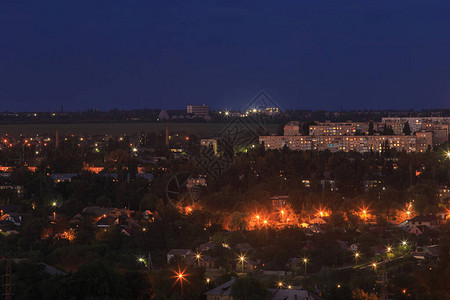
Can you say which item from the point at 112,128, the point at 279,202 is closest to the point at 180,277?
the point at 279,202

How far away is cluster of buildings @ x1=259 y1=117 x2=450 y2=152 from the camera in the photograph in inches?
1299

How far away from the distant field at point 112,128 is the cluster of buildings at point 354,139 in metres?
5.25

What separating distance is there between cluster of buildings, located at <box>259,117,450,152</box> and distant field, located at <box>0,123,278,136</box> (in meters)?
5.25

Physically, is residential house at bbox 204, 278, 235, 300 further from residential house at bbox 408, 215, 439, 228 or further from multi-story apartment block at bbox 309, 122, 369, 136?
multi-story apartment block at bbox 309, 122, 369, 136

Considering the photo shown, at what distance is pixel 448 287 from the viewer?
34.2 ft

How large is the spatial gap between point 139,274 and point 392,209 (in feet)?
29.4

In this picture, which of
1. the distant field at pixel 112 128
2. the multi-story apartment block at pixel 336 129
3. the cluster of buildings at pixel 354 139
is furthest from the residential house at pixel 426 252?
the distant field at pixel 112 128

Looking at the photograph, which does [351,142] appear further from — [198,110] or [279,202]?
[198,110]

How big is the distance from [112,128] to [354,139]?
1825 cm

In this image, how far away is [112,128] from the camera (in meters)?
47.7

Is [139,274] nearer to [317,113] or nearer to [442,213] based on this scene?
[442,213]

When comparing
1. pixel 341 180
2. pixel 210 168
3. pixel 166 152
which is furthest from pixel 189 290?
pixel 166 152

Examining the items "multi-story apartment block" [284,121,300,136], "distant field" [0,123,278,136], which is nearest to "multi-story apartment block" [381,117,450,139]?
"multi-story apartment block" [284,121,300,136]

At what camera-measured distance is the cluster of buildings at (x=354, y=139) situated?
108 feet
